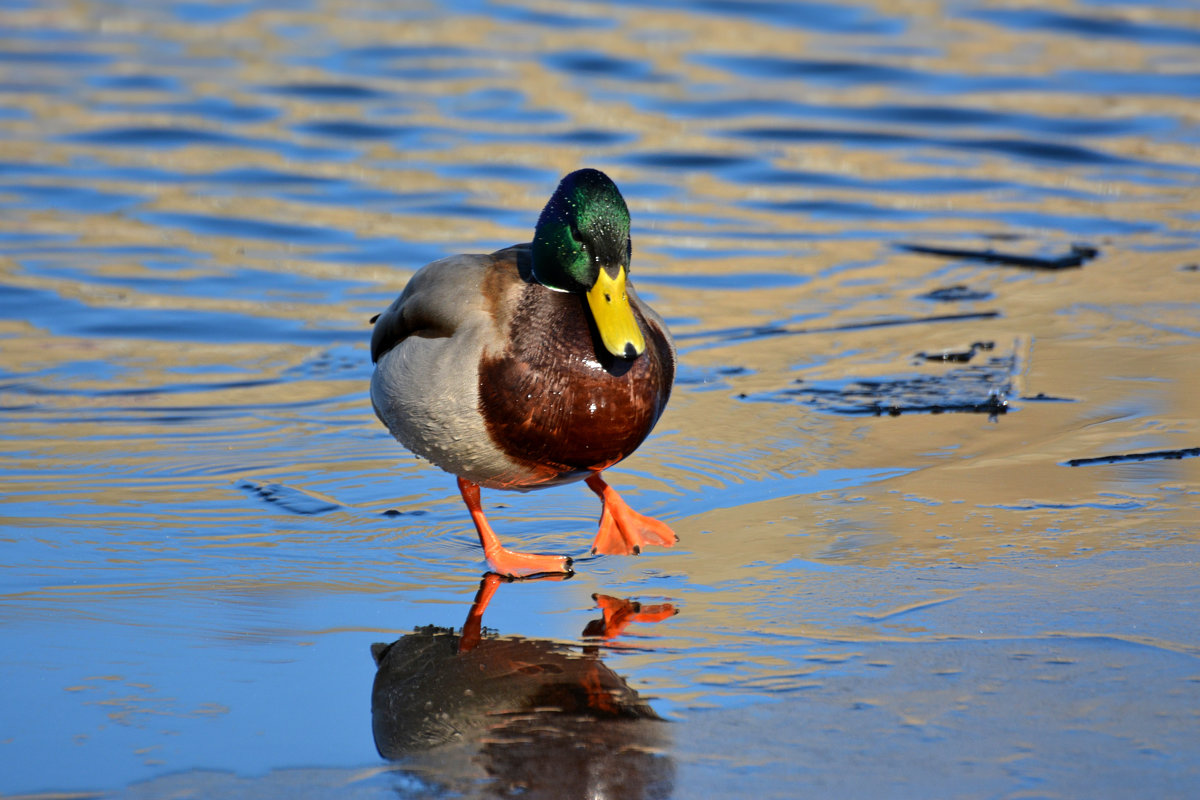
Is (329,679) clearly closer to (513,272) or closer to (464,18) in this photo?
(513,272)

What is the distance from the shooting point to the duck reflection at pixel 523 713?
99.7 inches

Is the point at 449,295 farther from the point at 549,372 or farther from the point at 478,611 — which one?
the point at 478,611

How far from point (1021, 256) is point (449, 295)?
154 inches

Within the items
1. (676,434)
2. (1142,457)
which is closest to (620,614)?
(676,434)

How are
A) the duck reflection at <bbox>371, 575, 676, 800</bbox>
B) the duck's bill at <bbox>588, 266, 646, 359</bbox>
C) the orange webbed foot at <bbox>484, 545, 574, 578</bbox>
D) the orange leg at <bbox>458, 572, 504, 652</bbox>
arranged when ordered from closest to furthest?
1. the duck reflection at <bbox>371, 575, 676, 800</bbox>
2. the orange leg at <bbox>458, 572, 504, 652</bbox>
3. the duck's bill at <bbox>588, 266, 646, 359</bbox>
4. the orange webbed foot at <bbox>484, 545, 574, 578</bbox>

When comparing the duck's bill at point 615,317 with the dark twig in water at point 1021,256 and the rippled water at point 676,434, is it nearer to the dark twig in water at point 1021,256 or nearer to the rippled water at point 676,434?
the rippled water at point 676,434

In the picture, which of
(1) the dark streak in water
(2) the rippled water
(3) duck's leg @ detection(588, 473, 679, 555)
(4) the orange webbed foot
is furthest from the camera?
(1) the dark streak in water

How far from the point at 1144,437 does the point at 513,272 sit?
192 cm

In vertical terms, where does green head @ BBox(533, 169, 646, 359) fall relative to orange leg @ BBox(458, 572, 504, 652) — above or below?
above

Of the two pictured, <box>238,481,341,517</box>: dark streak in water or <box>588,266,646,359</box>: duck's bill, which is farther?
<box>238,481,341,517</box>: dark streak in water

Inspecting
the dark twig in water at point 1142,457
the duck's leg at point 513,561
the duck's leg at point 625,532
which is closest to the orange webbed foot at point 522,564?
the duck's leg at point 513,561

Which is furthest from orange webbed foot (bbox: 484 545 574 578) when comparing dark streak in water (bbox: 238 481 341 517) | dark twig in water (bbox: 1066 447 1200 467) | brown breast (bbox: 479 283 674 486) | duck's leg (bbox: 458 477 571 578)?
dark twig in water (bbox: 1066 447 1200 467)

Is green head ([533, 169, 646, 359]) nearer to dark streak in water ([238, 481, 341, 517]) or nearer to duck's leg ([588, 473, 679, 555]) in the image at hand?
duck's leg ([588, 473, 679, 555])

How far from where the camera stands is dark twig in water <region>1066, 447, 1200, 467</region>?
13.8 ft
